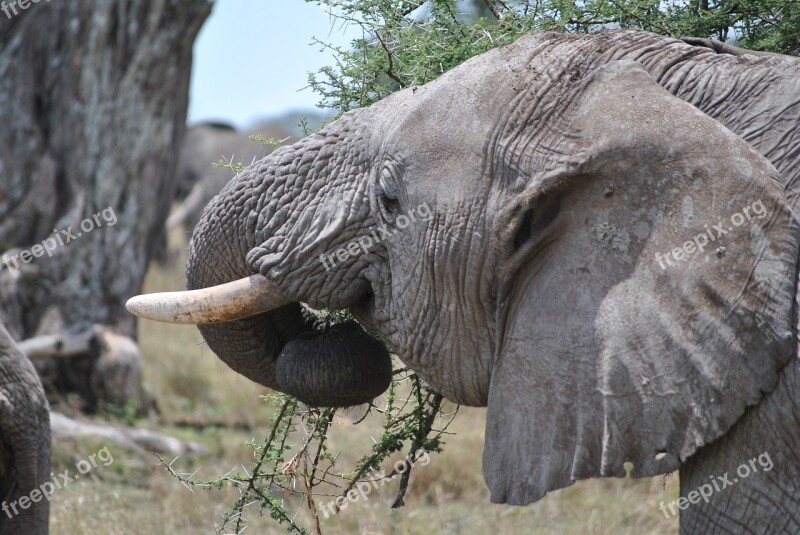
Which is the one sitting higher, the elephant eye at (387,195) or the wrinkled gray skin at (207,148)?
the elephant eye at (387,195)

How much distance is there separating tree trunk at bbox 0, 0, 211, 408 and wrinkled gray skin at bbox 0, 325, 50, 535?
11.2 ft

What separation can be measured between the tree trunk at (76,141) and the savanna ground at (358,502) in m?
0.94

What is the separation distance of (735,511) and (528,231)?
2.29 ft

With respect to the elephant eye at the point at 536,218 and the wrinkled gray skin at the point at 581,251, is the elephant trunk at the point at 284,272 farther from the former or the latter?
the elephant eye at the point at 536,218

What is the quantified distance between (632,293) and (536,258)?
0.84 ft

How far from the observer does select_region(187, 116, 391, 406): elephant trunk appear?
2.71 metres

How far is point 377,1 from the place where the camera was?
3492 millimetres

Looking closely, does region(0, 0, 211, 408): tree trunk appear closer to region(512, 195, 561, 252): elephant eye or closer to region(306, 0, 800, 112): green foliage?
region(306, 0, 800, 112): green foliage

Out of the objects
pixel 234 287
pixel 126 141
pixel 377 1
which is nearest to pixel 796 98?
pixel 234 287

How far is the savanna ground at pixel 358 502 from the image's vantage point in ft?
16.1

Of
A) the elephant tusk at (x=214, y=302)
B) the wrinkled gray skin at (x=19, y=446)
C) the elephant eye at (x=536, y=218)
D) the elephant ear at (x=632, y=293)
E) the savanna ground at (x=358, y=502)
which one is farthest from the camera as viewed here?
the savanna ground at (x=358, y=502)

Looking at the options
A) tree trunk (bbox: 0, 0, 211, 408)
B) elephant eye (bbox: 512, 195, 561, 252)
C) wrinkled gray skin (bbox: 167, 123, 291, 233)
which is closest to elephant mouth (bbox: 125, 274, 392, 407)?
elephant eye (bbox: 512, 195, 561, 252)

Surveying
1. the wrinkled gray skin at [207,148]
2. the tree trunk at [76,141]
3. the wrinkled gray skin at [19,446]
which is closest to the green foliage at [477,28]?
the wrinkled gray skin at [19,446]

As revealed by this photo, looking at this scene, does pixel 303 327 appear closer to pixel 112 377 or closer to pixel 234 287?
pixel 234 287
